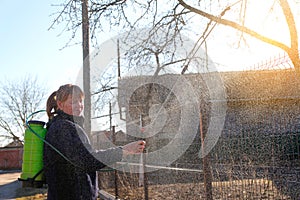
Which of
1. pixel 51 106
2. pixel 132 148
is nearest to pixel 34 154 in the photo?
pixel 51 106

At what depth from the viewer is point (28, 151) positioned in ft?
9.15

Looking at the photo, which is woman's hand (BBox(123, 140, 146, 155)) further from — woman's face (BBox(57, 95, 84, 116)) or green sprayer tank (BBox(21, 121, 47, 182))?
green sprayer tank (BBox(21, 121, 47, 182))

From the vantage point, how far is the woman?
99.9 inches

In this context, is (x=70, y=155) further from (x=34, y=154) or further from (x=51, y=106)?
(x=51, y=106)

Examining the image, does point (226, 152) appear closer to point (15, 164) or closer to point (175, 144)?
point (175, 144)

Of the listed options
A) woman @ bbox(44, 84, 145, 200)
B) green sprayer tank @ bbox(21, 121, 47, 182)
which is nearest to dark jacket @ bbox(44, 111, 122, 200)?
woman @ bbox(44, 84, 145, 200)

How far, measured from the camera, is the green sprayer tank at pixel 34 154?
9.06 feet

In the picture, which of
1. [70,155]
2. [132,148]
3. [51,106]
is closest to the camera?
[70,155]

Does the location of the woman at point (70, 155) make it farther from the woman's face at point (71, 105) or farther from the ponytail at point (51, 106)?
the ponytail at point (51, 106)

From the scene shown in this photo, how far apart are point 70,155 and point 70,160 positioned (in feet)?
0.11

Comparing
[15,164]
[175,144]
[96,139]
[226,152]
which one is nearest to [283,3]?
[175,144]

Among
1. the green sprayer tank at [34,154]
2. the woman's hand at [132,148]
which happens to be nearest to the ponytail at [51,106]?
the green sprayer tank at [34,154]

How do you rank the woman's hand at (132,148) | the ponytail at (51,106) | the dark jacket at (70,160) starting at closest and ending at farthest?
the dark jacket at (70,160) → the woman's hand at (132,148) → the ponytail at (51,106)

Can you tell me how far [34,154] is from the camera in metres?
2.77
